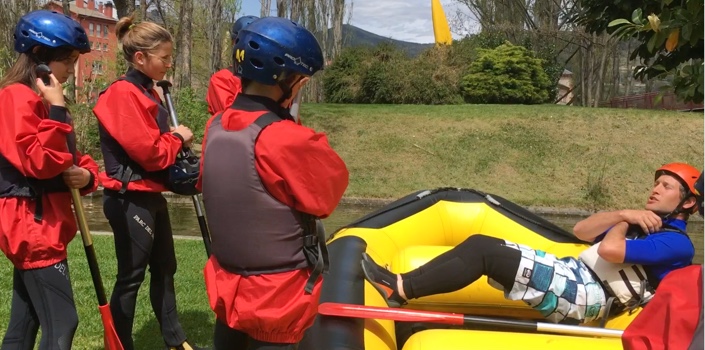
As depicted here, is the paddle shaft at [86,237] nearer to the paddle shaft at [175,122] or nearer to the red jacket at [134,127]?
the red jacket at [134,127]

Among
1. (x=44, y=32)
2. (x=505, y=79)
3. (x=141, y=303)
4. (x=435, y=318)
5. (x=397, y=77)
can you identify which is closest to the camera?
(x=44, y=32)

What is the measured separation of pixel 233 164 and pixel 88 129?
11.5 meters

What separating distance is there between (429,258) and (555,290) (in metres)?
0.91

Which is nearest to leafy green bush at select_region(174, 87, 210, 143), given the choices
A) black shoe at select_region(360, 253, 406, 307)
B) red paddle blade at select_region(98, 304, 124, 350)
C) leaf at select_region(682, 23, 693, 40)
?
black shoe at select_region(360, 253, 406, 307)

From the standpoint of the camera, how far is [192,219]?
9.40 metres

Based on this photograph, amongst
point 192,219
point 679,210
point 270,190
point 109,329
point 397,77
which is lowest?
point 192,219

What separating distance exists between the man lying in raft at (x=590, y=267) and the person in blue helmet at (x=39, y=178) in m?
1.52

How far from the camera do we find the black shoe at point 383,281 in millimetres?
3500

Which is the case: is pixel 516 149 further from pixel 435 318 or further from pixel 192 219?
pixel 435 318

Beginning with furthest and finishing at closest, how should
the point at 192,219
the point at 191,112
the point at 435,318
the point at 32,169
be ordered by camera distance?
the point at 191,112, the point at 192,219, the point at 435,318, the point at 32,169

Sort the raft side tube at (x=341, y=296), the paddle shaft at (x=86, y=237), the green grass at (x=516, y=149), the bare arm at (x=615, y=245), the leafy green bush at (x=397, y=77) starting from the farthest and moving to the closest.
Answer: the leafy green bush at (x=397, y=77) → the green grass at (x=516, y=149) → the bare arm at (x=615, y=245) → the raft side tube at (x=341, y=296) → the paddle shaft at (x=86, y=237)

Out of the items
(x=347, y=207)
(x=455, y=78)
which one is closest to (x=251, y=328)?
(x=347, y=207)

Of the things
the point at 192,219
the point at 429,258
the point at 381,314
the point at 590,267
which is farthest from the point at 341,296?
the point at 192,219

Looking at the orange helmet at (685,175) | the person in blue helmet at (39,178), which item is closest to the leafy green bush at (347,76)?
the orange helmet at (685,175)
